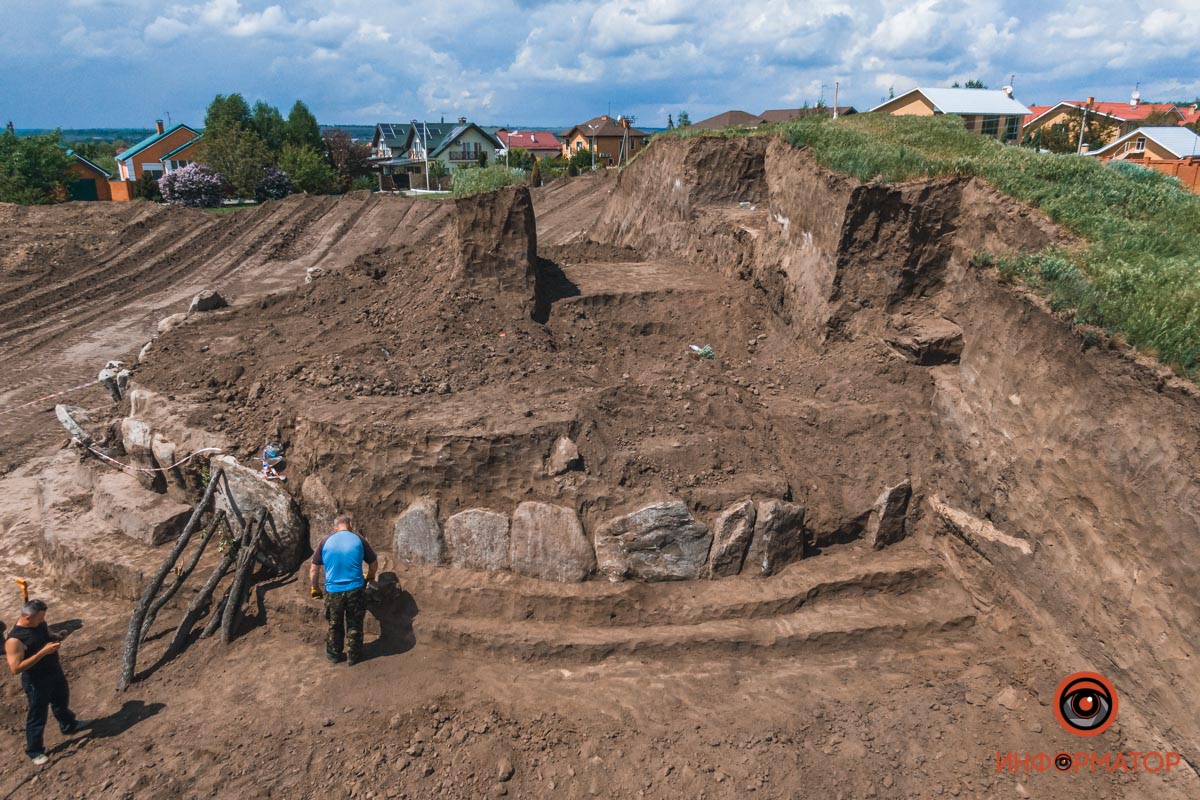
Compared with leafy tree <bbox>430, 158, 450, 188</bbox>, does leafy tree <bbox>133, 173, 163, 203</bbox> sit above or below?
below

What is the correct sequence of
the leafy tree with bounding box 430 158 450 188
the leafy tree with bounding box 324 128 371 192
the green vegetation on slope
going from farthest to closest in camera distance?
the leafy tree with bounding box 430 158 450 188, the leafy tree with bounding box 324 128 371 192, the green vegetation on slope

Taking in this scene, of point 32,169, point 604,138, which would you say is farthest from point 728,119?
point 32,169

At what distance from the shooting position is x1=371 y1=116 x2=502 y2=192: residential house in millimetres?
51812

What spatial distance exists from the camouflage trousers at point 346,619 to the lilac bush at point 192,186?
3088 centimetres

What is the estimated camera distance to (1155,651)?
5184 mm

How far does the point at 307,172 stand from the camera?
1415 inches

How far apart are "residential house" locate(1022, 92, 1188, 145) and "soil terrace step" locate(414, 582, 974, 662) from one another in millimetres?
39178

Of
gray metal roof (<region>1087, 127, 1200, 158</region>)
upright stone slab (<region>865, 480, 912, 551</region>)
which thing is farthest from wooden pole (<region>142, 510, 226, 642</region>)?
gray metal roof (<region>1087, 127, 1200, 158</region>)

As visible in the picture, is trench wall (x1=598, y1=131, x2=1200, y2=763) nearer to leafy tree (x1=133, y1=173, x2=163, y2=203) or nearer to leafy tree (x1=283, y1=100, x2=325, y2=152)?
leafy tree (x1=133, y1=173, x2=163, y2=203)

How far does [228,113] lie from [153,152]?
47.4 feet

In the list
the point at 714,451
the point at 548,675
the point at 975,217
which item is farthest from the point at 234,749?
the point at 975,217

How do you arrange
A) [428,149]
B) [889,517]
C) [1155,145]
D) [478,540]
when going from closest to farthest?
[478,540]
[889,517]
[1155,145]
[428,149]

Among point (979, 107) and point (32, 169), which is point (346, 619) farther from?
point (32, 169)

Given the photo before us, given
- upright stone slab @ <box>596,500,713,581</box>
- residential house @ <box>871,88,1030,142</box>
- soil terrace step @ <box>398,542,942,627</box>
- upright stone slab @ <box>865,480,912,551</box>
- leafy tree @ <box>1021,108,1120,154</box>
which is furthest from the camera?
leafy tree @ <box>1021,108,1120,154</box>
